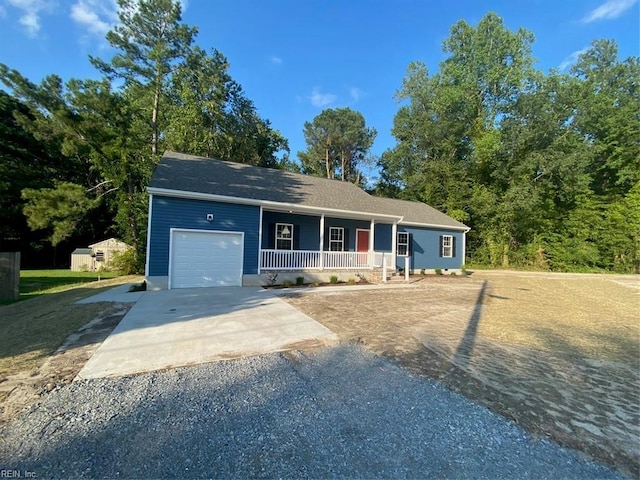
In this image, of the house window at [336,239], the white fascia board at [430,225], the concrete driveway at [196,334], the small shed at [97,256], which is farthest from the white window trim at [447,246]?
the small shed at [97,256]

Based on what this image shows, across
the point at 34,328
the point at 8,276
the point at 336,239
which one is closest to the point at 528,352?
the point at 34,328

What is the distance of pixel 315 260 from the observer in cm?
1255

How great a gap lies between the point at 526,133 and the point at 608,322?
20827mm

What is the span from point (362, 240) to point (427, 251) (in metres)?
4.86

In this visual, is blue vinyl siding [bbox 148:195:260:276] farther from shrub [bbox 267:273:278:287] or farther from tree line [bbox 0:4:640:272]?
tree line [bbox 0:4:640:272]

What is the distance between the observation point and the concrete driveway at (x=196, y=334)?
375 cm

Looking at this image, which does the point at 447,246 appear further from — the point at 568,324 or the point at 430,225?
the point at 568,324

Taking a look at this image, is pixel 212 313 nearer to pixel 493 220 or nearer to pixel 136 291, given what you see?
pixel 136 291

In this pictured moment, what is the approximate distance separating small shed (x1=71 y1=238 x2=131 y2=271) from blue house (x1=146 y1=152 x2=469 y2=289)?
10840mm

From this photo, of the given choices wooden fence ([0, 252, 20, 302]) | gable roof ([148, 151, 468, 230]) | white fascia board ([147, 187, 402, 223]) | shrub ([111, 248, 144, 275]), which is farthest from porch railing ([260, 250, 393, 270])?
shrub ([111, 248, 144, 275])

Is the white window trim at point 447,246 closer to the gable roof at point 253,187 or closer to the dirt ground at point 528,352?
the gable roof at point 253,187

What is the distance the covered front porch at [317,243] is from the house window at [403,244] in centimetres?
161

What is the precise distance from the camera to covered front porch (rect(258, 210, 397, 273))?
468 inches

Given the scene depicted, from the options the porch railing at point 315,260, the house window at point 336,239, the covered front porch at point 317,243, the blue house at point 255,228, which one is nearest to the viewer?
the blue house at point 255,228
